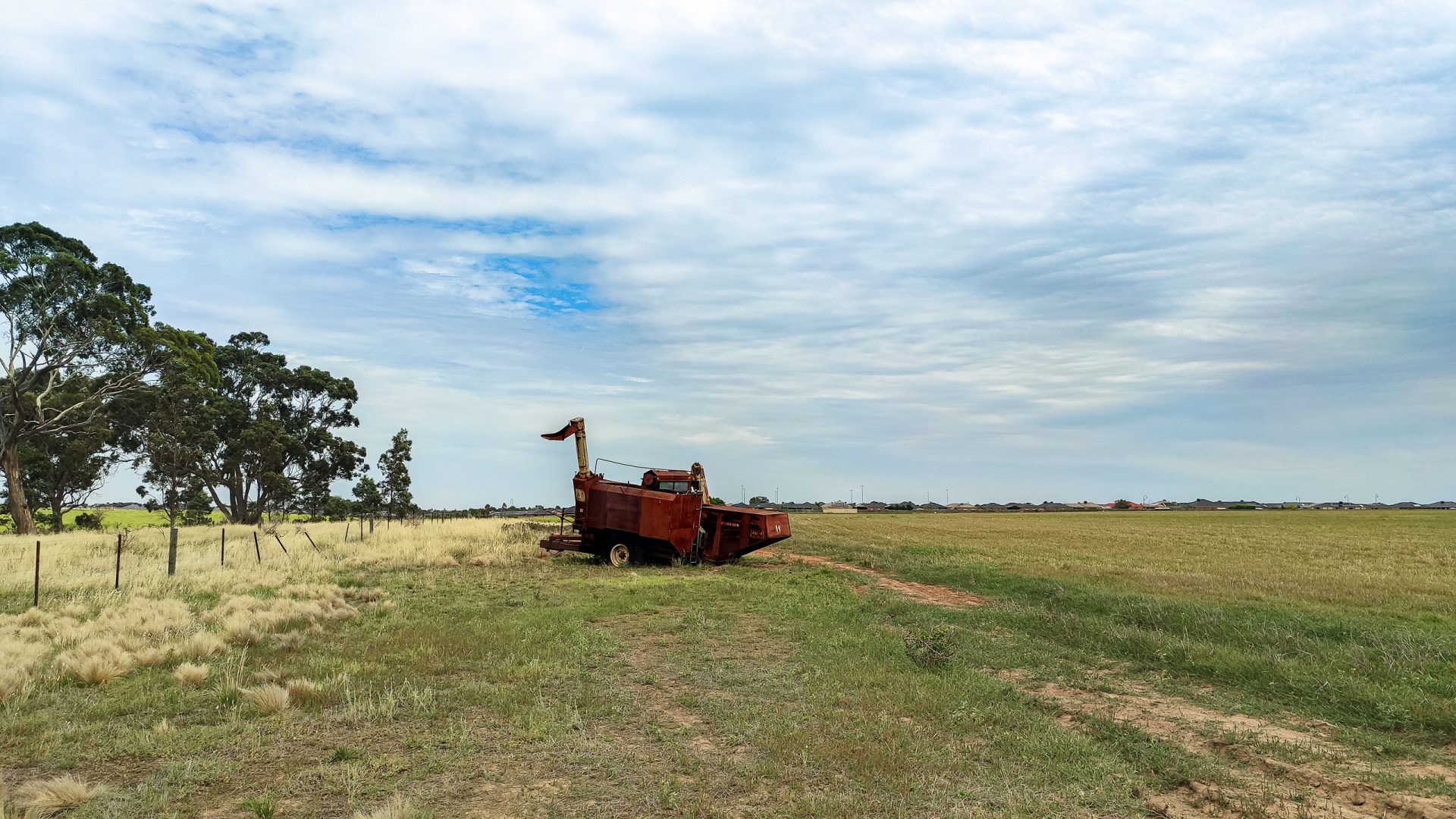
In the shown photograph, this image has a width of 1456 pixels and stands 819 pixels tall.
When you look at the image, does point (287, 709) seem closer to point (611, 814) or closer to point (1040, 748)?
point (611, 814)

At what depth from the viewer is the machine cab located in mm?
A: 28938

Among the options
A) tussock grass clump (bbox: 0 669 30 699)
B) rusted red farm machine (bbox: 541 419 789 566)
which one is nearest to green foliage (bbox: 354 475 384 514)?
rusted red farm machine (bbox: 541 419 789 566)

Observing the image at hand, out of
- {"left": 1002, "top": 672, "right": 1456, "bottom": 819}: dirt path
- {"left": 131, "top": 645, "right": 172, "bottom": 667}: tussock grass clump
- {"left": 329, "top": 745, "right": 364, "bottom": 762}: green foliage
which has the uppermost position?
{"left": 131, "top": 645, "right": 172, "bottom": 667}: tussock grass clump

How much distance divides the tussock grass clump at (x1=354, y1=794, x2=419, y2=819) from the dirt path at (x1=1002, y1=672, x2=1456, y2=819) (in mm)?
5942

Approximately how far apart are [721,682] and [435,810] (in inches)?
196

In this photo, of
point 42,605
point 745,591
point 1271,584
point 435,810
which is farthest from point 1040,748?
point 42,605

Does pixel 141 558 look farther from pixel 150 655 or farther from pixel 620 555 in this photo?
pixel 150 655

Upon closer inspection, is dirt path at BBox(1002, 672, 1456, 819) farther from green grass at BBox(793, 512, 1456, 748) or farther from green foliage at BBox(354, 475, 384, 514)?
green foliage at BBox(354, 475, 384, 514)

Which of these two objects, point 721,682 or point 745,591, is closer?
point 721,682

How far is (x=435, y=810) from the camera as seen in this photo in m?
6.05

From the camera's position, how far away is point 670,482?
2902cm

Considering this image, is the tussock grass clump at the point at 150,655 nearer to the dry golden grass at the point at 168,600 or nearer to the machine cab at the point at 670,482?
the dry golden grass at the point at 168,600

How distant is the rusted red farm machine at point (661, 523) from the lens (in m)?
28.0

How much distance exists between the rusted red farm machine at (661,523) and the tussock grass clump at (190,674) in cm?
1806
